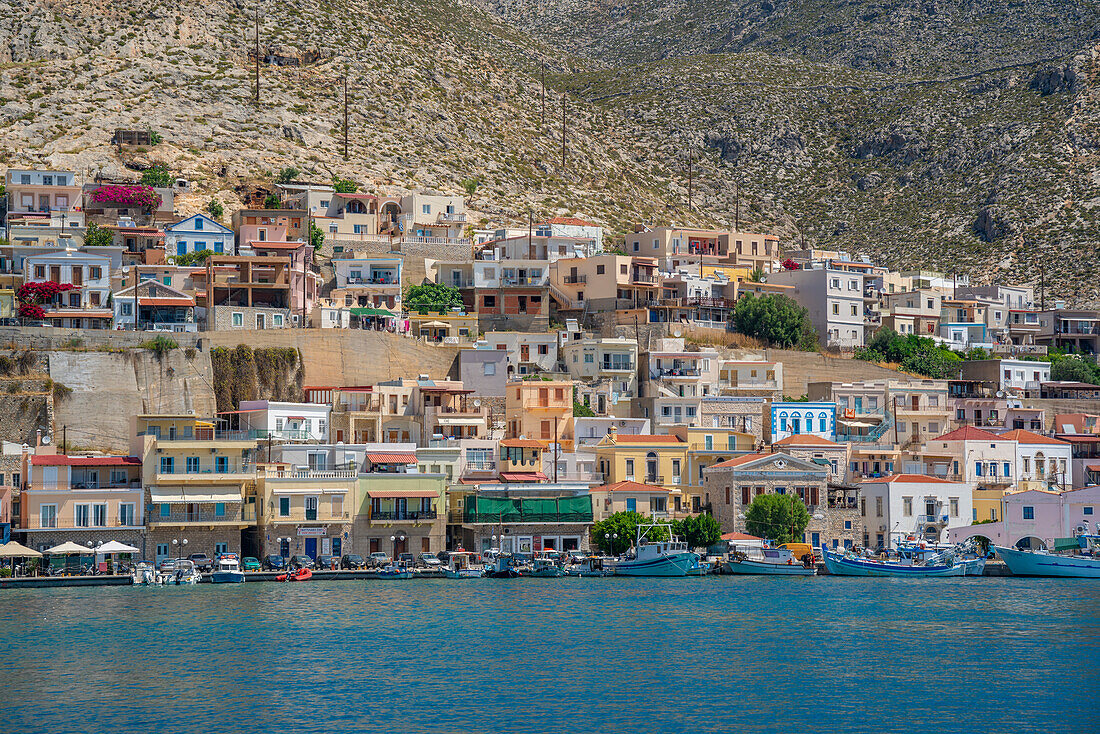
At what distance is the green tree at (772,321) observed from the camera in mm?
117562

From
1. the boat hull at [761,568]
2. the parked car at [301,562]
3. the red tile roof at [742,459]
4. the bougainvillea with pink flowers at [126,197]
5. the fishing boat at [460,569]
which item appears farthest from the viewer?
the bougainvillea with pink flowers at [126,197]

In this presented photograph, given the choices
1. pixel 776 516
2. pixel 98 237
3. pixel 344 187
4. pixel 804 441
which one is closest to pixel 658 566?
pixel 776 516

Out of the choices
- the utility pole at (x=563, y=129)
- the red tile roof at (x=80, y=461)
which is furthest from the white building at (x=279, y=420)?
the utility pole at (x=563, y=129)

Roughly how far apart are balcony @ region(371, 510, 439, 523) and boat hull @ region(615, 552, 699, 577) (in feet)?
34.8

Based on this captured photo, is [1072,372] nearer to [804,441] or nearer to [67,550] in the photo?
[804,441]

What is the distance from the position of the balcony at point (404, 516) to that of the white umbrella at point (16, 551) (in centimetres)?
1778

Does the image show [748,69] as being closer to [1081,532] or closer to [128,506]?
[1081,532]

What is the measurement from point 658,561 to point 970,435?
28.5 m

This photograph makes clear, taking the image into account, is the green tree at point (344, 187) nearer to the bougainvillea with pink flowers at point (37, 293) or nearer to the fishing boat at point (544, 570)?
the bougainvillea with pink flowers at point (37, 293)

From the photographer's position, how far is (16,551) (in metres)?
79.9

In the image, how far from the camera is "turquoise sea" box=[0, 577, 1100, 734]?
4947cm

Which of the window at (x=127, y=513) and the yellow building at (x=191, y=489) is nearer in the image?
the window at (x=127, y=513)

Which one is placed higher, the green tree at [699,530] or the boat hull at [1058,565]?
the green tree at [699,530]

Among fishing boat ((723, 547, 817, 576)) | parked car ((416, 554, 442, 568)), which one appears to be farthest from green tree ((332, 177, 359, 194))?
fishing boat ((723, 547, 817, 576))
